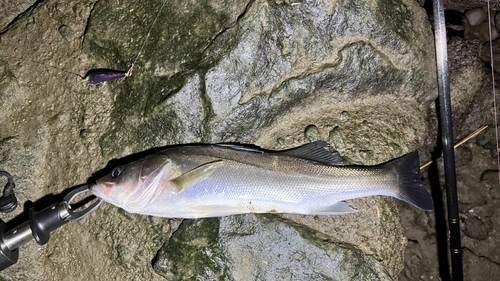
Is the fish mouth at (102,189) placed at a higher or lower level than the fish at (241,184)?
higher

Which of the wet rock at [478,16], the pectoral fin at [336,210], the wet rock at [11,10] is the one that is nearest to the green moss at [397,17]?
the wet rock at [478,16]

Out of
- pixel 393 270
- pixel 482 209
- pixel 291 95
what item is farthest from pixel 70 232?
pixel 482 209

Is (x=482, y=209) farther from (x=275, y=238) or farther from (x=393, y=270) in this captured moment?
(x=275, y=238)

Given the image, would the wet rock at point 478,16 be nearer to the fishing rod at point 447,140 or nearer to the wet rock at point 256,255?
the fishing rod at point 447,140

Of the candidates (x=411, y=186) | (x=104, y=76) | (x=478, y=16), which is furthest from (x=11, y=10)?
(x=478, y=16)

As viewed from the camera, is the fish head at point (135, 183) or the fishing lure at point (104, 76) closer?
the fish head at point (135, 183)

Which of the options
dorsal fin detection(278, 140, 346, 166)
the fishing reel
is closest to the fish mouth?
the fishing reel

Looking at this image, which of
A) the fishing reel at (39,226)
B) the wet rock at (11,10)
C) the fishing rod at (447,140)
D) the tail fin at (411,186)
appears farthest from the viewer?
the wet rock at (11,10)
